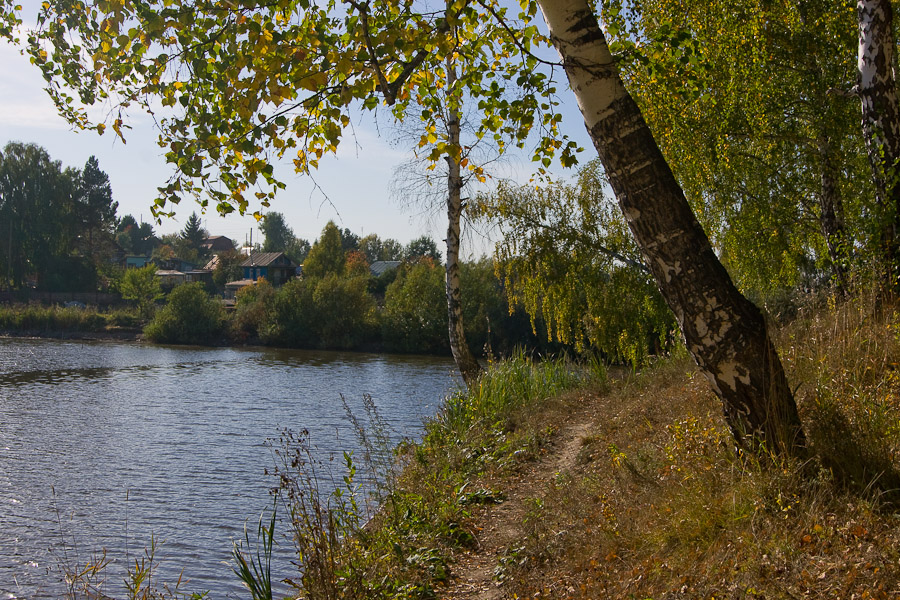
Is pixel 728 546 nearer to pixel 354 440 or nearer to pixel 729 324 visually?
pixel 729 324

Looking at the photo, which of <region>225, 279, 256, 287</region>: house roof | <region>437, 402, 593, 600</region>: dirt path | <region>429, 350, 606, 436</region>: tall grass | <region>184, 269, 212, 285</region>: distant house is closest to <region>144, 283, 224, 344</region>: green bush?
<region>225, 279, 256, 287</region>: house roof

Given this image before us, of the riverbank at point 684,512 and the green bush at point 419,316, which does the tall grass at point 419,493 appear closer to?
the riverbank at point 684,512

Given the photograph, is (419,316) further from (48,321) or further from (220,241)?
(220,241)

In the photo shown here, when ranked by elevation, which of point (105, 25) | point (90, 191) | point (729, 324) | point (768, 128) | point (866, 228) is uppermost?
point (90, 191)

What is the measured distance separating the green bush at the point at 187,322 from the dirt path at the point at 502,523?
45965 millimetres

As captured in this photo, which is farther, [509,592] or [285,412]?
[285,412]

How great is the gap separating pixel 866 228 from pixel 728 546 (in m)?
4.78

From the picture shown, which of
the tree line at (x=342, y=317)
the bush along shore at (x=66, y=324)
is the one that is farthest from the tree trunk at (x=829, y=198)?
the bush along shore at (x=66, y=324)

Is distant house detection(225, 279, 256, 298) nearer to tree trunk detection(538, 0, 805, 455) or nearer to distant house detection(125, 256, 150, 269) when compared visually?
distant house detection(125, 256, 150, 269)

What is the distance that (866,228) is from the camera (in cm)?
706

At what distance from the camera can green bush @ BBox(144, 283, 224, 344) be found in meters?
50.7

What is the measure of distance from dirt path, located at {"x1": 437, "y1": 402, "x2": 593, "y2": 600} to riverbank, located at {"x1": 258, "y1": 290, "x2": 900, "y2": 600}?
0.07 ft

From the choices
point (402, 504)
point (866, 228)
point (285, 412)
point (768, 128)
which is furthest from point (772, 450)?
point (285, 412)

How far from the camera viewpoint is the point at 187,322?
2008 inches
